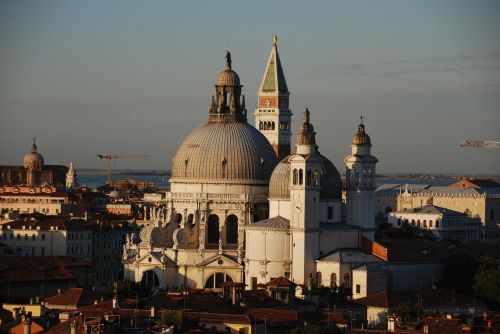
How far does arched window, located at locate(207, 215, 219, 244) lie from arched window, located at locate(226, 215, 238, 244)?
49cm

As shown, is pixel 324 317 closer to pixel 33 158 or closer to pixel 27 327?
pixel 27 327

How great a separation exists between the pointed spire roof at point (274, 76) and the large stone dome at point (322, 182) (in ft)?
96.4

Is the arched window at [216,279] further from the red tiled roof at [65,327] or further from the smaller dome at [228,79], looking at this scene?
the red tiled roof at [65,327]

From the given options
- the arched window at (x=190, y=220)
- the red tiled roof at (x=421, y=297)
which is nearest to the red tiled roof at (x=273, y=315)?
the red tiled roof at (x=421, y=297)

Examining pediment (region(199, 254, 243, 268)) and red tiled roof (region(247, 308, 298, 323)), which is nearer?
red tiled roof (region(247, 308, 298, 323))

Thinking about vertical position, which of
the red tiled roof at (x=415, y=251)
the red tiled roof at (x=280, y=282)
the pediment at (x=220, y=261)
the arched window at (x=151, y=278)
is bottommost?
the red tiled roof at (x=280, y=282)

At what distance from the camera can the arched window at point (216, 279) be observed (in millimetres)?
86062

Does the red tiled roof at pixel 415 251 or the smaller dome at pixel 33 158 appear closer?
the red tiled roof at pixel 415 251

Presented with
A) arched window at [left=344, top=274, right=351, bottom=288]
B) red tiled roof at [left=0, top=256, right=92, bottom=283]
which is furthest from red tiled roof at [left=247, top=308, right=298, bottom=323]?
→ red tiled roof at [left=0, top=256, right=92, bottom=283]

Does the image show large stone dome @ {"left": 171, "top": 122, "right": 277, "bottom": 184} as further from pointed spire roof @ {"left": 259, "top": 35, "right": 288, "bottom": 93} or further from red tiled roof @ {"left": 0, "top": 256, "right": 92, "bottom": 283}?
pointed spire roof @ {"left": 259, "top": 35, "right": 288, "bottom": 93}

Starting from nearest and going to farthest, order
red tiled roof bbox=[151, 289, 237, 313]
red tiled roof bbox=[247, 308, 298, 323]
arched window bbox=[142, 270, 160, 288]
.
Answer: red tiled roof bbox=[247, 308, 298, 323], red tiled roof bbox=[151, 289, 237, 313], arched window bbox=[142, 270, 160, 288]

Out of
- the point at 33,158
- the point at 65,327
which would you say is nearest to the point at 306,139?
the point at 65,327

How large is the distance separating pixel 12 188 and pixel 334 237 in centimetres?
7163

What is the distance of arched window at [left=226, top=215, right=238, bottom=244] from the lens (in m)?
89.1
